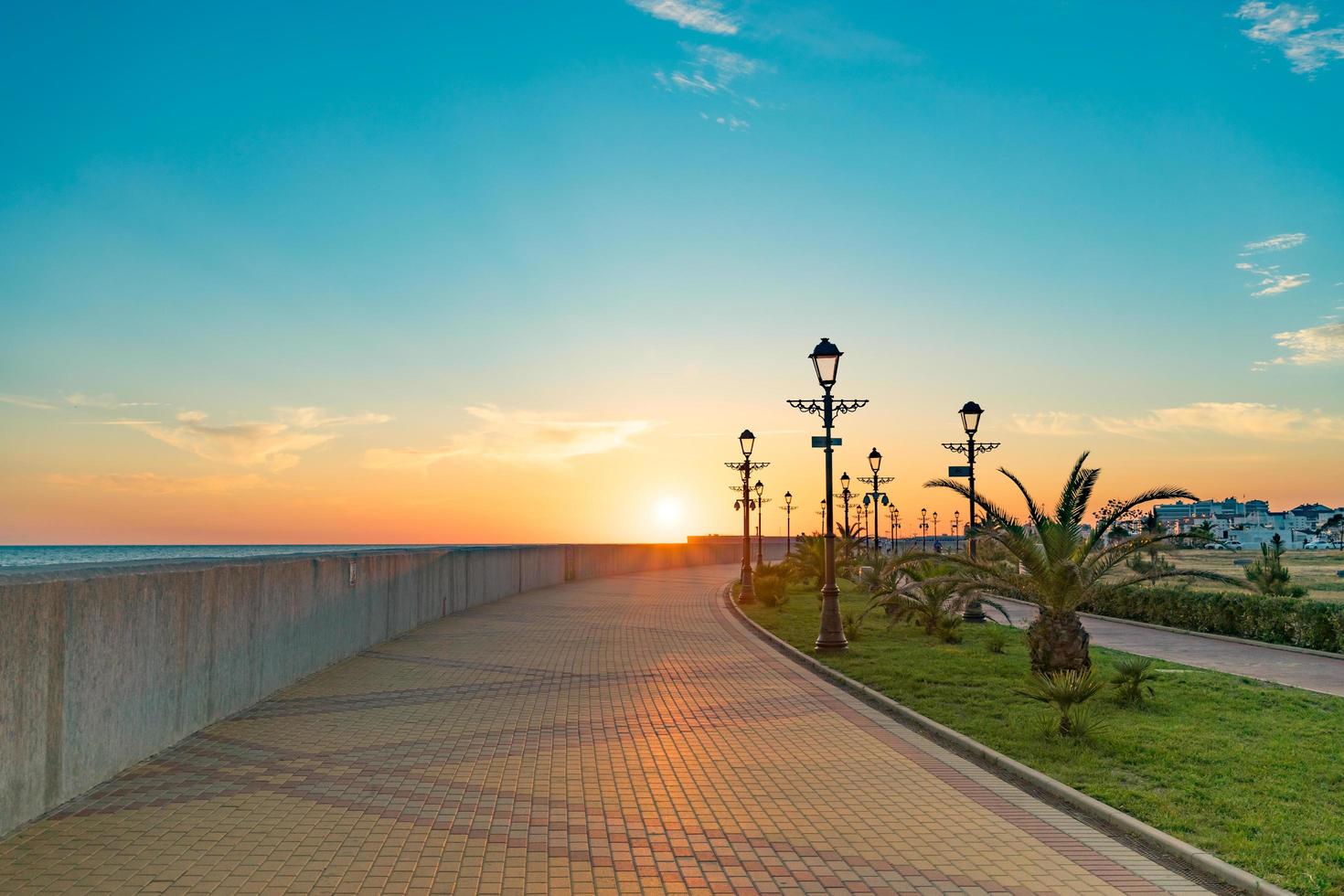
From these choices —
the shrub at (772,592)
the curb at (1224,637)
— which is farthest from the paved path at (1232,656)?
the shrub at (772,592)

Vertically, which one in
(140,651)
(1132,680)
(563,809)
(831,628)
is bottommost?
(563,809)

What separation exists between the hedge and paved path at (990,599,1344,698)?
0.51 meters

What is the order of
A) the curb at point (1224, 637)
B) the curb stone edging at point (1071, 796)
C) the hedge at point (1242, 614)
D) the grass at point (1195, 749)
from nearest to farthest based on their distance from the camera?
the curb stone edging at point (1071, 796) < the grass at point (1195, 749) < the curb at point (1224, 637) < the hedge at point (1242, 614)

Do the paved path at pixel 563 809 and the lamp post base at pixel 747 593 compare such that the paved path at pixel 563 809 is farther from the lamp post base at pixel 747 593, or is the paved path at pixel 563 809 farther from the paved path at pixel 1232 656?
the lamp post base at pixel 747 593

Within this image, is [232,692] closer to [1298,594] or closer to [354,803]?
[354,803]

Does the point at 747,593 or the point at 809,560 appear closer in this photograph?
the point at 747,593

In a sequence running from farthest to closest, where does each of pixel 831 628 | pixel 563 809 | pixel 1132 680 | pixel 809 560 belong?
pixel 809 560 → pixel 831 628 → pixel 1132 680 → pixel 563 809

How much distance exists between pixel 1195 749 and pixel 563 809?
19.2 feet

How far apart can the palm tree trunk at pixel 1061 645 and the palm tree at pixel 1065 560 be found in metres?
0.01

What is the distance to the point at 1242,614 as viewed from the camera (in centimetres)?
1986

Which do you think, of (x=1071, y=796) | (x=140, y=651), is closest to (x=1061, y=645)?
(x=1071, y=796)

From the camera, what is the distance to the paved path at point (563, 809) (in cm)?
552

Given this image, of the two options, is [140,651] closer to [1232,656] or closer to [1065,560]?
[1065,560]

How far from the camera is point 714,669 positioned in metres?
14.2
